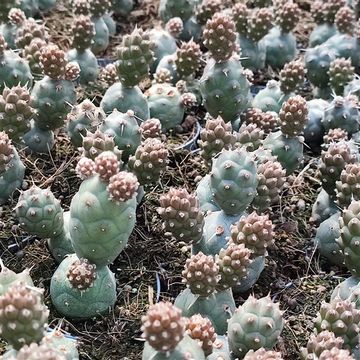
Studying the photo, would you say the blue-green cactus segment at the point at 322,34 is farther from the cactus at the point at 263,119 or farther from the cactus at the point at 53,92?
the cactus at the point at 53,92

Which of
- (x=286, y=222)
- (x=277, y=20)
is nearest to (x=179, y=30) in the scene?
(x=277, y=20)

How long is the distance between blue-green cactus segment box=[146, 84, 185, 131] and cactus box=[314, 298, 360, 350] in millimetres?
1618

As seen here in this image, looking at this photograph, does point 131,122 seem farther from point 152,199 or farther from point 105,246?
point 105,246

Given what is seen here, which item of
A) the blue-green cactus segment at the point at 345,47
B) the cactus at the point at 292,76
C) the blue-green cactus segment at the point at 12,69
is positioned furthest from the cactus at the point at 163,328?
the blue-green cactus segment at the point at 345,47

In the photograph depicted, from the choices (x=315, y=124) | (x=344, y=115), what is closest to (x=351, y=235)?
(x=344, y=115)

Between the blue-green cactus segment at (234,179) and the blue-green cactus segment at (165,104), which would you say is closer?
the blue-green cactus segment at (234,179)

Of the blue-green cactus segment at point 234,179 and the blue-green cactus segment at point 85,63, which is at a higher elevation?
the blue-green cactus segment at point 234,179

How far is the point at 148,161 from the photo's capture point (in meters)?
3.07

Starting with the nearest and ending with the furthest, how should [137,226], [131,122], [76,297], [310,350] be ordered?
[310,350]
[76,297]
[131,122]
[137,226]

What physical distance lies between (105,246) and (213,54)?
4.56 ft

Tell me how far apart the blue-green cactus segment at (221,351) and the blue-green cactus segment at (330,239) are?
95 cm

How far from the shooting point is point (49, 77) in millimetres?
3432

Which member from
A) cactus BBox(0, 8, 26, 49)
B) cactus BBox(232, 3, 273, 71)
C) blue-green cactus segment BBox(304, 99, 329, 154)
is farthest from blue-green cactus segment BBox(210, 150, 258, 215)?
cactus BBox(0, 8, 26, 49)

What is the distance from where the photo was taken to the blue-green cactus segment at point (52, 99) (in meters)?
3.42
